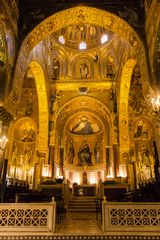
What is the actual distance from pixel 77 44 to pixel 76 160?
11875mm

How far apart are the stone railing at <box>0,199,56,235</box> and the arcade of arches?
4.71 m

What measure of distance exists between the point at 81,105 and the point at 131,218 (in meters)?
16.5

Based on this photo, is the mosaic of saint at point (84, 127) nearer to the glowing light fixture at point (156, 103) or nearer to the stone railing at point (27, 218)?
the glowing light fixture at point (156, 103)

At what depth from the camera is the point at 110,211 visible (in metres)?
6.75

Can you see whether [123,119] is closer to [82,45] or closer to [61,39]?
[82,45]

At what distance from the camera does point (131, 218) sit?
21.8 ft

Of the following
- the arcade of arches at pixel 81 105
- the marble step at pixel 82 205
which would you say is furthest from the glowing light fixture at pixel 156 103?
the marble step at pixel 82 205

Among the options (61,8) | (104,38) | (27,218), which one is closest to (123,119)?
(104,38)

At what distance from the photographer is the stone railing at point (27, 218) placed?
648cm

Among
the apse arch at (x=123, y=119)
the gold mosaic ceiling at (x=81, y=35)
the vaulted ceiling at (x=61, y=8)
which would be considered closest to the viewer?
the vaulted ceiling at (x=61, y=8)

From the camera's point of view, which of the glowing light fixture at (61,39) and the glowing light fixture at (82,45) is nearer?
the glowing light fixture at (61,39)

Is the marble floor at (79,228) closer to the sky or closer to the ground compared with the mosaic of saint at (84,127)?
closer to the ground

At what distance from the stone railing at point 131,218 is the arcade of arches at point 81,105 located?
200 inches

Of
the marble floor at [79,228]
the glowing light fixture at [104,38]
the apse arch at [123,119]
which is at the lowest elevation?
the marble floor at [79,228]
